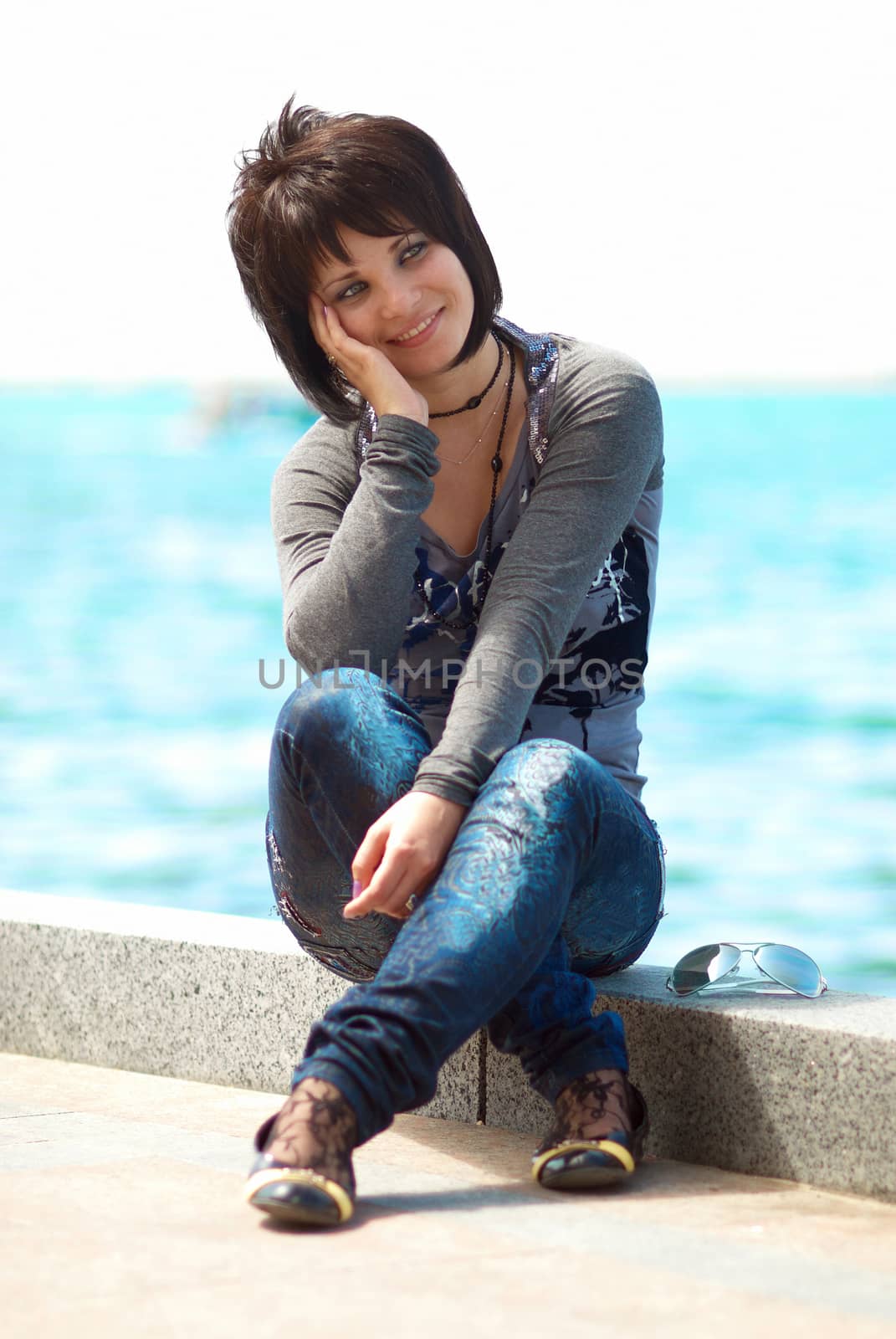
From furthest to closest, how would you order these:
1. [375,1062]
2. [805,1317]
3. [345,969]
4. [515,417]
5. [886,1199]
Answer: [515,417] < [345,969] < [886,1199] < [375,1062] < [805,1317]

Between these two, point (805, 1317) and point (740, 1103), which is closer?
point (805, 1317)

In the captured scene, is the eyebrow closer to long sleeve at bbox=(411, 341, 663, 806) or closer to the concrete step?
long sleeve at bbox=(411, 341, 663, 806)

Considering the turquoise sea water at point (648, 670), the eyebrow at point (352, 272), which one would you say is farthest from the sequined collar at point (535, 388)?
the turquoise sea water at point (648, 670)

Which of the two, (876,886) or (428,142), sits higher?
(428,142)

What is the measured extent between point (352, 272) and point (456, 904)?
98 cm

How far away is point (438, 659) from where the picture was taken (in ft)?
7.83

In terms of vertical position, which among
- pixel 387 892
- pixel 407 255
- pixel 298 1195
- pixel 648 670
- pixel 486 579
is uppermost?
pixel 407 255

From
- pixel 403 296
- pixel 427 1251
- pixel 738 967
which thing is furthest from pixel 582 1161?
Answer: pixel 403 296

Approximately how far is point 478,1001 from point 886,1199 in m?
0.56

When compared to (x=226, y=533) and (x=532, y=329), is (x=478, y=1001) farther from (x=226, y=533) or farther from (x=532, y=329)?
(x=226, y=533)

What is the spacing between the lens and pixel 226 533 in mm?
28016

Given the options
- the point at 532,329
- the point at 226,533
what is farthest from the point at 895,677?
the point at 532,329

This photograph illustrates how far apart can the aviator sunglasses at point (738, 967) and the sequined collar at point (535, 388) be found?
0.73 m

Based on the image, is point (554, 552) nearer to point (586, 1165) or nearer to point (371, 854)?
point (371, 854)
